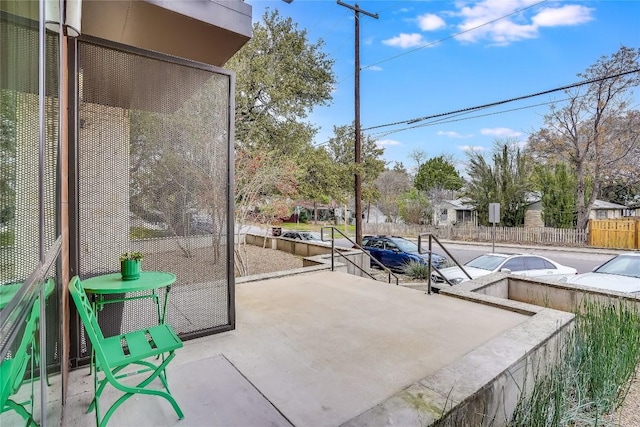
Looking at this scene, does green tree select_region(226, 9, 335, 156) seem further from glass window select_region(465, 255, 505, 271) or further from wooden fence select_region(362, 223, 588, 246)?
wooden fence select_region(362, 223, 588, 246)

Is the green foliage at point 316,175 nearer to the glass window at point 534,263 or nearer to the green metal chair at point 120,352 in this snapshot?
the glass window at point 534,263

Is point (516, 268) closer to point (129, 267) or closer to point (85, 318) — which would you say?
point (129, 267)

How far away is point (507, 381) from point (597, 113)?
18131mm

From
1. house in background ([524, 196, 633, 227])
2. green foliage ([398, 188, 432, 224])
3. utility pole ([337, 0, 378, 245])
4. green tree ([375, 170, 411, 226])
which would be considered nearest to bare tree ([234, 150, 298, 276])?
utility pole ([337, 0, 378, 245])

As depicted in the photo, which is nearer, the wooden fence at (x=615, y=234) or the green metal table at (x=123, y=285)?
the green metal table at (x=123, y=285)

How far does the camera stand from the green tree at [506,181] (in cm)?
1898

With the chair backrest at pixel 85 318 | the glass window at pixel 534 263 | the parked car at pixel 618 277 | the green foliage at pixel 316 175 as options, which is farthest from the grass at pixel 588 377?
the green foliage at pixel 316 175

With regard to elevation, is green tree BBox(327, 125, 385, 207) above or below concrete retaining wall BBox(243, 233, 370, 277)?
above

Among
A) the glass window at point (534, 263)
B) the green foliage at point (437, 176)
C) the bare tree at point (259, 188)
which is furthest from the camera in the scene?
the green foliage at point (437, 176)

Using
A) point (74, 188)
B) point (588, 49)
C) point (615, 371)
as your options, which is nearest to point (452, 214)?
point (588, 49)

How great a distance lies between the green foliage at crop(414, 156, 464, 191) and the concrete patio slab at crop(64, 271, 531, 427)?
26042 mm

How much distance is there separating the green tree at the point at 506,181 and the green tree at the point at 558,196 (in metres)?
0.95

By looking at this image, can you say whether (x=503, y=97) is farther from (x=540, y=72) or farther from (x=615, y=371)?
(x=615, y=371)

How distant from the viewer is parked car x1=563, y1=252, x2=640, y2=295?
5.25 metres
